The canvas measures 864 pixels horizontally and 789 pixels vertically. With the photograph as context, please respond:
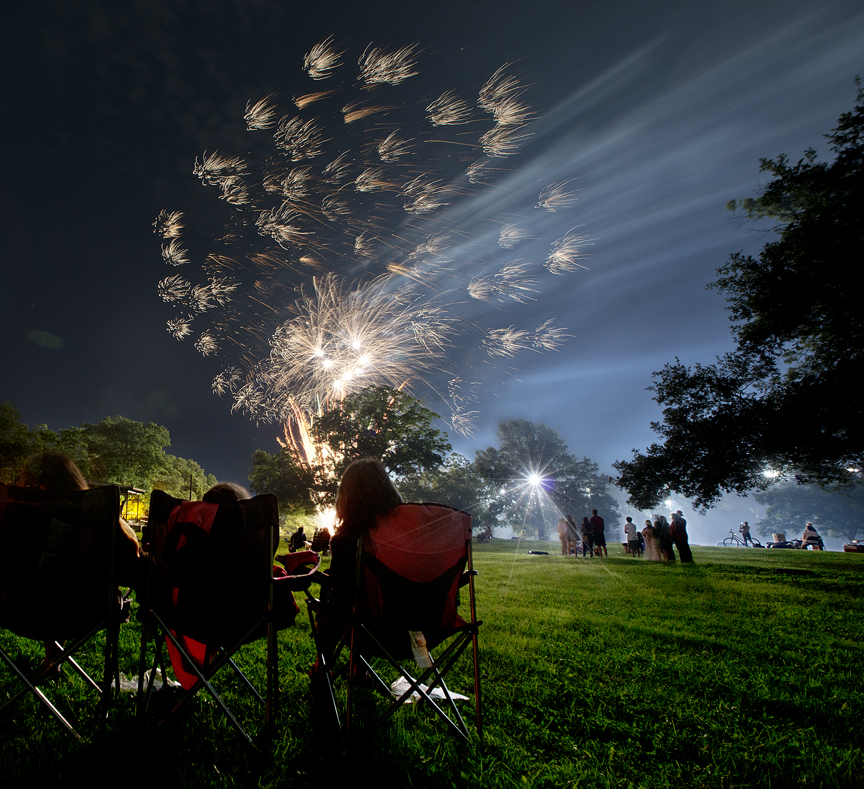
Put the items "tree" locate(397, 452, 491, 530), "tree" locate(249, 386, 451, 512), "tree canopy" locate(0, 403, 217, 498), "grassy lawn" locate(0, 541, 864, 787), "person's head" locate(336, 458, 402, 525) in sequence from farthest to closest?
"tree" locate(397, 452, 491, 530) → "tree canopy" locate(0, 403, 217, 498) → "tree" locate(249, 386, 451, 512) → "person's head" locate(336, 458, 402, 525) → "grassy lawn" locate(0, 541, 864, 787)

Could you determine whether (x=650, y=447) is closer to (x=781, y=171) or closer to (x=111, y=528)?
(x=781, y=171)

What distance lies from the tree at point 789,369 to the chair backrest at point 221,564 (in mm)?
17370

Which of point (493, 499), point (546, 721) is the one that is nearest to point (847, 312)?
point (546, 721)

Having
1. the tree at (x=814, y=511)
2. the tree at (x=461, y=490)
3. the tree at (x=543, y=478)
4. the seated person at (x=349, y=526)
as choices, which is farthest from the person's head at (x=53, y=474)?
the tree at (x=814, y=511)

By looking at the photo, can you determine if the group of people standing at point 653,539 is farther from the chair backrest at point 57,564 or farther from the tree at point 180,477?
the tree at point 180,477

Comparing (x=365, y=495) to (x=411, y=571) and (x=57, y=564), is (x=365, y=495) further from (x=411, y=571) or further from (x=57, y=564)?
(x=57, y=564)

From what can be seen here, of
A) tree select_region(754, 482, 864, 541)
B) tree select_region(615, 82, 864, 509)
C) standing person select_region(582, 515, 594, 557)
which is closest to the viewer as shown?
tree select_region(615, 82, 864, 509)

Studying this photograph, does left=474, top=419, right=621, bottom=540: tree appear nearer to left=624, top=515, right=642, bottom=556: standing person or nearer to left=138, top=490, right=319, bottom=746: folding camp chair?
left=624, top=515, right=642, bottom=556: standing person

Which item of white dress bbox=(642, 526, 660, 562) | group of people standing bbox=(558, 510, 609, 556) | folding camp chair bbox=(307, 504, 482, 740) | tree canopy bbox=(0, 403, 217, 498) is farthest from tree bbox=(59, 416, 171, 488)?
folding camp chair bbox=(307, 504, 482, 740)

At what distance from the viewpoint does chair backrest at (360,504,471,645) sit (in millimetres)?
2607

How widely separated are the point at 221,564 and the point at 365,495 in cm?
98

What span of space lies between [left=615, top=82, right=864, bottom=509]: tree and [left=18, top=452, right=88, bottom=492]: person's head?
1851 centimetres

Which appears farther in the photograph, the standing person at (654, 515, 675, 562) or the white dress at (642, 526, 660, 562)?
the white dress at (642, 526, 660, 562)

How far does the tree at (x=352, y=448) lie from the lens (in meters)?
32.8
